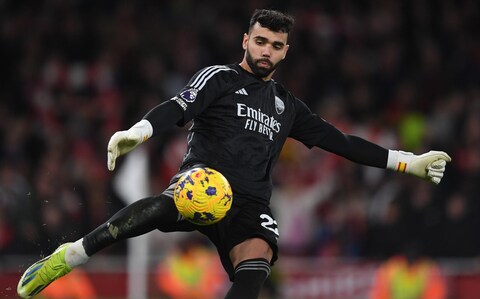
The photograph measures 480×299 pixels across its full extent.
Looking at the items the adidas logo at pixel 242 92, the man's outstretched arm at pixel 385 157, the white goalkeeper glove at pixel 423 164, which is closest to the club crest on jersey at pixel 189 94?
the adidas logo at pixel 242 92

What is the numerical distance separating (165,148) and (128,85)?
1668mm

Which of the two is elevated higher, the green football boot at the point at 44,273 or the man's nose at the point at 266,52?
the man's nose at the point at 266,52

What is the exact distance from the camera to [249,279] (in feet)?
23.1

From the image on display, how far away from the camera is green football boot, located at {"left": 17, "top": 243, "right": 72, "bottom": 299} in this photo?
24.4 feet

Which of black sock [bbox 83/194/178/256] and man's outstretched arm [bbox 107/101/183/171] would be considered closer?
man's outstretched arm [bbox 107/101/183/171]

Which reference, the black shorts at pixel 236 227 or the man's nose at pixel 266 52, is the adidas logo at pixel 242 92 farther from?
the black shorts at pixel 236 227

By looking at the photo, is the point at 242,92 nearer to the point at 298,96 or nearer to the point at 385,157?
the point at 385,157

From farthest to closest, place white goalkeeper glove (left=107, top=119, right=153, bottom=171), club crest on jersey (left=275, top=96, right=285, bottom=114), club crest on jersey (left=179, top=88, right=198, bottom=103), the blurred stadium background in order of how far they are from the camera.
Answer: the blurred stadium background < club crest on jersey (left=275, top=96, right=285, bottom=114) < club crest on jersey (left=179, top=88, right=198, bottom=103) < white goalkeeper glove (left=107, top=119, right=153, bottom=171)

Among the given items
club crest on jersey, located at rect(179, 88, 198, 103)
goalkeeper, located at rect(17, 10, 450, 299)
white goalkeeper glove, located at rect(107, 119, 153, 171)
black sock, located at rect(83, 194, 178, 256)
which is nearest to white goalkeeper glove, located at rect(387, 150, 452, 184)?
goalkeeper, located at rect(17, 10, 450, 299)

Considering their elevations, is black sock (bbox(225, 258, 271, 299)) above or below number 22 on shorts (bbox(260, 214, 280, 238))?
below

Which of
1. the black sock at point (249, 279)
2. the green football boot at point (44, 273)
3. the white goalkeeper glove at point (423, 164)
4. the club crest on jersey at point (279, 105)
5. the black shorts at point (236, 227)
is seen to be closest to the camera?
the black sock at point (249, 279)

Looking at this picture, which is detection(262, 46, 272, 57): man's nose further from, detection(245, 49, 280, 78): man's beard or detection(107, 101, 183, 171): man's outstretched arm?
detection(107, 101, 183, 171): man's outstretched arm

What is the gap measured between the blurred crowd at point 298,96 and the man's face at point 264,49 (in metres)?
5.55

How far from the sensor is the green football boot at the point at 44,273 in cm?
745
